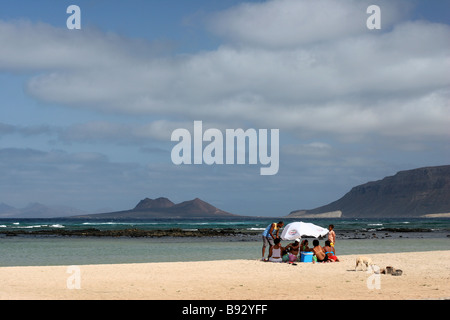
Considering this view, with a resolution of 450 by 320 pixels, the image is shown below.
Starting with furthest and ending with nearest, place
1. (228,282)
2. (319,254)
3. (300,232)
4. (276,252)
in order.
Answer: (300,232) → (276,252) → (319,254) → (228,282)

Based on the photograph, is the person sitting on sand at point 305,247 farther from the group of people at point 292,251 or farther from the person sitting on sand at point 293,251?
the person sitting on sand at point 293,251

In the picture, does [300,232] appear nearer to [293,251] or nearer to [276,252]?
[293,251]

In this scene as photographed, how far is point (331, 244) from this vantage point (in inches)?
1013

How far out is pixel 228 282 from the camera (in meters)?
19.0

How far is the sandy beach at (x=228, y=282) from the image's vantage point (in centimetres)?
1592

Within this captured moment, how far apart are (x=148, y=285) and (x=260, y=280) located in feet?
13.2

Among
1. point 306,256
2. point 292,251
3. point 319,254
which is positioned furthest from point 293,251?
point 319,254

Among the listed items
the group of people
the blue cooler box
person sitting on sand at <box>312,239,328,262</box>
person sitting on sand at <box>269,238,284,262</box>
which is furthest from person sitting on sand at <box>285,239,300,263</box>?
person sitting on sand at <box>312,239,328,262</box>

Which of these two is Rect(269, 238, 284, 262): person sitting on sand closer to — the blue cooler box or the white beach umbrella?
the white beach umbrella

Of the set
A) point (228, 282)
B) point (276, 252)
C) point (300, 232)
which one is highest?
point (300, 232)
